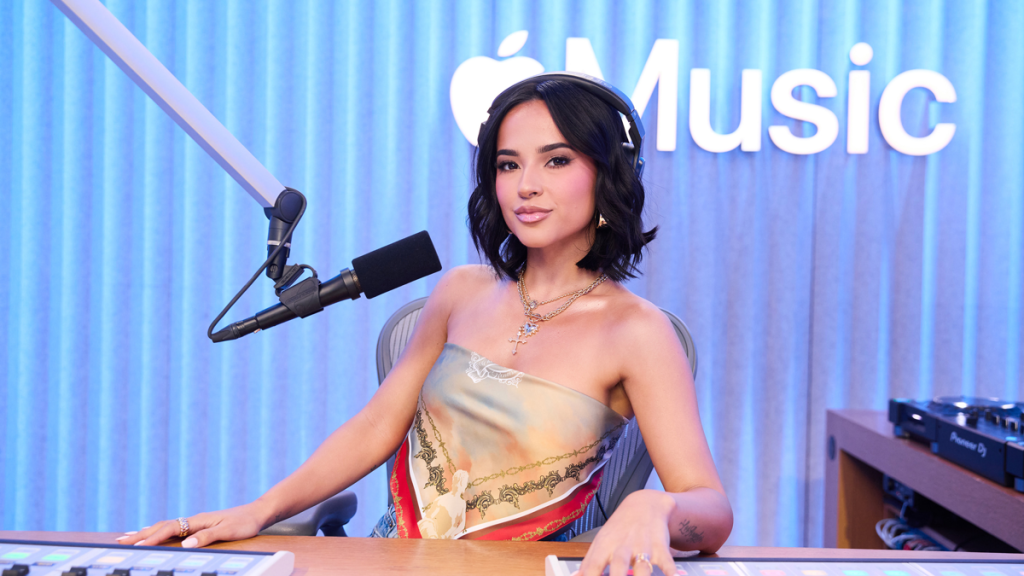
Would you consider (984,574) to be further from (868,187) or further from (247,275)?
(247,275)

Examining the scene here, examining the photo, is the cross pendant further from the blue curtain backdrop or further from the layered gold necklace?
the blue curtain backdrop

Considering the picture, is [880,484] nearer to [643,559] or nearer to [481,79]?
[643,559]

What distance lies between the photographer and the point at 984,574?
725 mm

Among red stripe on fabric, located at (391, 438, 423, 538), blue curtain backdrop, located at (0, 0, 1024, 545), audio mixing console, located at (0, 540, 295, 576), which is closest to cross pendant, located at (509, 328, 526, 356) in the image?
red stripe on fabric, located at (391, 438, 423, 538)

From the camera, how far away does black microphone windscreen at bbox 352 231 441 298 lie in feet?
2.54

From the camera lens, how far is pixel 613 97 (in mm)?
1169

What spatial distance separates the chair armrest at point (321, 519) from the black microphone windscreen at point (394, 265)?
1.58 feet

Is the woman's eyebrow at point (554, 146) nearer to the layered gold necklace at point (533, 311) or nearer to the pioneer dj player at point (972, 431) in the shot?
the layered gold necklace at point (533, 311)

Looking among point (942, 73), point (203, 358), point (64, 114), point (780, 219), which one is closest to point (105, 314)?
point (203, 358)

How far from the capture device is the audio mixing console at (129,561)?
662 mm

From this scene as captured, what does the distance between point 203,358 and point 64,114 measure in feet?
3.44

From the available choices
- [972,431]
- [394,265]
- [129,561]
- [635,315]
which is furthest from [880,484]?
[129,561]

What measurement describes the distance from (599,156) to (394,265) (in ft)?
1.62

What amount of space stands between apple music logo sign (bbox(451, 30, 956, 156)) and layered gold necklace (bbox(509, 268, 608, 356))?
1231mm
